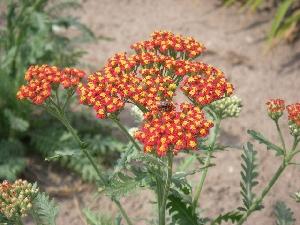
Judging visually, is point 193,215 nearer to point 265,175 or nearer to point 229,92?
point 229,92

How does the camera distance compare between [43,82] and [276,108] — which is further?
[276,108]

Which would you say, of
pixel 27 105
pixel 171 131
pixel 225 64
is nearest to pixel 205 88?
pixel 171 131

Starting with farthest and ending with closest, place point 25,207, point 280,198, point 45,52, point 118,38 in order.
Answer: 1. point 118,38
2. point 45,52
3. point 280,198
4. point 25,207

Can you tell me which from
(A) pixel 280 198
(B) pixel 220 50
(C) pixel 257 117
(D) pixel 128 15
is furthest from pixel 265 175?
(D) pixel 128 15

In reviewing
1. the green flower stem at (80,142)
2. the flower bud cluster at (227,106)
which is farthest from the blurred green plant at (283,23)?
the green flower stem at (80,142)

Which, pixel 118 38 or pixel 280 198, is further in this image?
pixel 118 38

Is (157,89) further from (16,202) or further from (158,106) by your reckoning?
(16,202)
